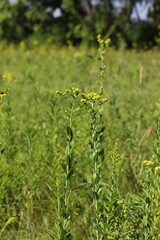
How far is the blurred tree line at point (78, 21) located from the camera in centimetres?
1666

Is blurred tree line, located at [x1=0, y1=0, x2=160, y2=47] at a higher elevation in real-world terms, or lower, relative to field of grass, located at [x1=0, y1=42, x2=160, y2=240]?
higher

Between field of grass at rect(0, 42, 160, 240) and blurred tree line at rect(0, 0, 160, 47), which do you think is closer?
field of grass at rect(0, 42, 160, 240)

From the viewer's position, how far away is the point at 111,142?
2750 millimetres

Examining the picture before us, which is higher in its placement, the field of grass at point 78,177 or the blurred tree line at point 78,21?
the blurred tree line at point 78,21

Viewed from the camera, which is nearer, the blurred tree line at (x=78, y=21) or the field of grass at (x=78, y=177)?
the field of grass at (x=78, y=177)

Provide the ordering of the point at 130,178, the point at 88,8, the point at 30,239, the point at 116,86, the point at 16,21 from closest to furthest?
the point at 30,239, the point at 130,178, the point at 116,86, the point at 88,8, the point at 16,21

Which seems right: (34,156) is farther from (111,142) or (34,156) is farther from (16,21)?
(16,21)

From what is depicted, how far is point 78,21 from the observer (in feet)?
57.0

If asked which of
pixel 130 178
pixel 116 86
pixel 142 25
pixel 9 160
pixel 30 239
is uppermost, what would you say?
pixel 142 25

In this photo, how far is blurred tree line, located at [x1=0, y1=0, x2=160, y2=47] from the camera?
16656mm

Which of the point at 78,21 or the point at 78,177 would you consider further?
the point at 78,21

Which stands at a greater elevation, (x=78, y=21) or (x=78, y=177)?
(x=78, y=21)

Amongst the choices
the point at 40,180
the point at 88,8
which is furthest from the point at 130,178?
the point at 88,8

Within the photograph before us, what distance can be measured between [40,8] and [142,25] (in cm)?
464
